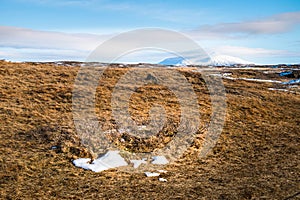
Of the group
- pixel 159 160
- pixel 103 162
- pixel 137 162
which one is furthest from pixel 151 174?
pixel 103 162

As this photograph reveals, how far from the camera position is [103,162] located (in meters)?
14.8

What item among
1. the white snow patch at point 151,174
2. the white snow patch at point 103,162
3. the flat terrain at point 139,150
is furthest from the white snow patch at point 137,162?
the flat terrain at point 139,150

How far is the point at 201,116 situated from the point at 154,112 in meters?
3.80

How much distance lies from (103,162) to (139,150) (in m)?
2.56

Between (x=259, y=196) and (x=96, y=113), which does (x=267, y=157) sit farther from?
(x=96, y=113)

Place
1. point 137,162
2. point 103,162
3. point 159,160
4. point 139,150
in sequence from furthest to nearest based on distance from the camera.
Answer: point 139,150 → point 159,160 → point 137,162 → point 103,162

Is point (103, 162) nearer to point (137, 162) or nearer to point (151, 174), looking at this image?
point (137, 162)

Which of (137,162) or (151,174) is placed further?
(137,162)

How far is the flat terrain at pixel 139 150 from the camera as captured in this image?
12227 mm

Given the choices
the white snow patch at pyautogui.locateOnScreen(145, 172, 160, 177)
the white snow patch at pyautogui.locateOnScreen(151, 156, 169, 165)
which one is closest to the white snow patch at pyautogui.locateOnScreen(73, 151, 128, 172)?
the white snow patch at pyautogui.locateOnScreen(145, 172, 160, 177)

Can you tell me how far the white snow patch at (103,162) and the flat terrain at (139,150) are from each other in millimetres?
388

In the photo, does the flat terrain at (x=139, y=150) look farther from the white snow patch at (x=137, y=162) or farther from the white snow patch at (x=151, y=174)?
the white snow patch at (x=137, y=162)

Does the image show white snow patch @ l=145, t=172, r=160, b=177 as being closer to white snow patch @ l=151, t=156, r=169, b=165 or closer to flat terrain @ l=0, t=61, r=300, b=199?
flat terrain @ l=0, t=61, r=300, b=199

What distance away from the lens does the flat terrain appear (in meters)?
12.2
